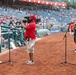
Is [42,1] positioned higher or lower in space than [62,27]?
higher

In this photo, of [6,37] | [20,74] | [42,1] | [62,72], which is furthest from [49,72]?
[42,1]

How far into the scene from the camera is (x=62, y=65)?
9.77 meters

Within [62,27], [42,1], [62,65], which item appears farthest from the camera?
[42,1]

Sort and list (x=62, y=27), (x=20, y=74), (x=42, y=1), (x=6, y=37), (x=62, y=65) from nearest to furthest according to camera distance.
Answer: (x=20, y=74), (x=62, y=65), (x=6, y=37), (x=62, y=27), (x=42, y=1)

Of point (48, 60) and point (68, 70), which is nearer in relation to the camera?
point (68, 70)

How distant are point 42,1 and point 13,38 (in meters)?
30.7

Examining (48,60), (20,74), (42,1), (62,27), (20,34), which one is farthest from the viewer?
(42,1)

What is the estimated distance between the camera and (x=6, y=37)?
14680mm

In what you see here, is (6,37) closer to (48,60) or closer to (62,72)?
(48,60)

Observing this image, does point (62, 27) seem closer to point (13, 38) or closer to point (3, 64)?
point (13, 38)

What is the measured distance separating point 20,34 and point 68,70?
25.7 feet

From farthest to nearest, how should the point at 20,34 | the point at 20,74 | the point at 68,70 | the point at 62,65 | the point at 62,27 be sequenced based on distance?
the point at 62,27 → the point at 20,34 → the point at 62,65 → the point at 68,70 → the point at 20,74

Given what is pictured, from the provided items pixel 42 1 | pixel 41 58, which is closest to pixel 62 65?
pixel 41 58

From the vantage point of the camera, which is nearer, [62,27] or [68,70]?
[68,70]
